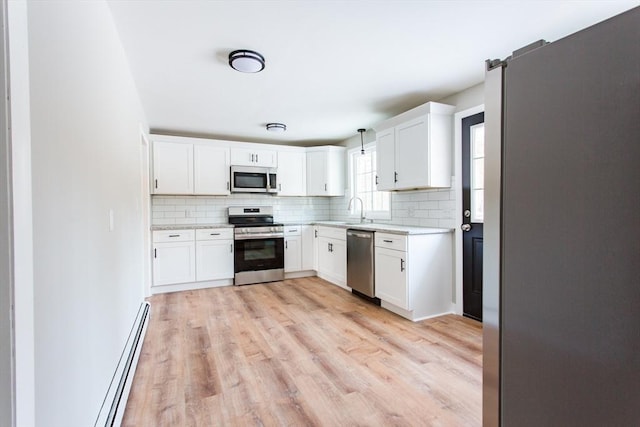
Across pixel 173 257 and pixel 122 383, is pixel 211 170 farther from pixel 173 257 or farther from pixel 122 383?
pixel 122 383

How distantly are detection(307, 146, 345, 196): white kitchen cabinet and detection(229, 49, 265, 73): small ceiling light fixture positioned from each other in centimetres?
275

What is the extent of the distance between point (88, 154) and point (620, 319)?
1862 mm

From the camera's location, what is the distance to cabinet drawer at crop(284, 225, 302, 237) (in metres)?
4.89

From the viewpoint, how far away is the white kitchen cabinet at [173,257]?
410 centimetres

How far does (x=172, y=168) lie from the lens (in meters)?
4.36

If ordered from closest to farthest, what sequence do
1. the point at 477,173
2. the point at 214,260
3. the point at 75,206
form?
the point at 75,206
the point at 477,173
the point at 214,260

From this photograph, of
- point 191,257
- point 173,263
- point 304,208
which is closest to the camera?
point 173,263

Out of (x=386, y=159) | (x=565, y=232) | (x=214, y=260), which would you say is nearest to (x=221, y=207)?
(x=214, y=260)

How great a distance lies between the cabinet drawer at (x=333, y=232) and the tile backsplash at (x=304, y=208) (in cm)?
62

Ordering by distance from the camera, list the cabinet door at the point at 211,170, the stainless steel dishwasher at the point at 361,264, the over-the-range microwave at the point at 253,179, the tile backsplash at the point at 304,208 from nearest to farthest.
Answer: the tile backsplash at the point at 304,208, the stainless steel dishwasher at the point at 361,264, the cabinet door at the point at 211,170, the over-the-range microwave at the point at 253,179

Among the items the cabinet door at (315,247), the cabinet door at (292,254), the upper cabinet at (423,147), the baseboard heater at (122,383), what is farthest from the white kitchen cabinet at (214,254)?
the upper cabinet at (423,147)

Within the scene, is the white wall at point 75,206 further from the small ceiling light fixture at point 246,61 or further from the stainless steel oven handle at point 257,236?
the stainless steel oven handle at point 257,236

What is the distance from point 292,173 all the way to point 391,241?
2.49 metres

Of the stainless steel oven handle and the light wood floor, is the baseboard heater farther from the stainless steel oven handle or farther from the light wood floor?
the stainless steel oven handle
